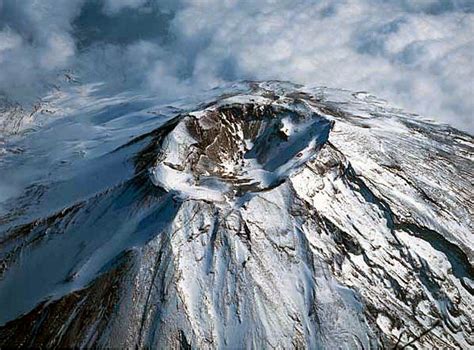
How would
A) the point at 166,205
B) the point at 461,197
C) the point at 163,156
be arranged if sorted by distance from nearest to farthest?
1. the point at 166,205
2. the point at 163,156
3. the point at 461,197

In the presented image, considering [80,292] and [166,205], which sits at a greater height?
[166,205]

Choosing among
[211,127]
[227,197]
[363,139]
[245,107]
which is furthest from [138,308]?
[363,139]

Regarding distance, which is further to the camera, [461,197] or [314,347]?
[461,197]

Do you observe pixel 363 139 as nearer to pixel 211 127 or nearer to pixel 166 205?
pixel 211 127

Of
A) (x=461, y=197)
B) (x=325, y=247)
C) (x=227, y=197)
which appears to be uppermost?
(x=227, y=197)

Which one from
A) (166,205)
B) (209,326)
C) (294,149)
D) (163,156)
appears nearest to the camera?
(209,326)

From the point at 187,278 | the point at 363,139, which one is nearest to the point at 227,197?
the point at 187,278
